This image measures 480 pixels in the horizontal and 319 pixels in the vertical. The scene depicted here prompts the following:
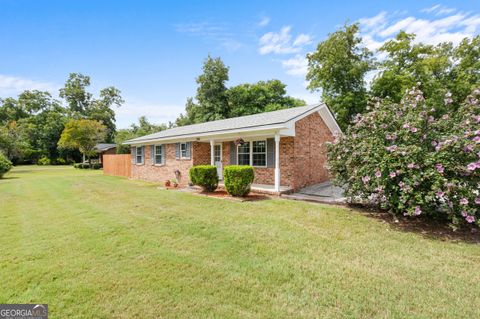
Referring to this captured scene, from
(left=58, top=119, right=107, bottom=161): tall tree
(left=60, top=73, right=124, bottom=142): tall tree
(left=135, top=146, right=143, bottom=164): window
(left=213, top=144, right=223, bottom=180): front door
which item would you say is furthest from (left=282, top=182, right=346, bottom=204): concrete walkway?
(left=60, top=73, right=124, bottom=142): tall tree

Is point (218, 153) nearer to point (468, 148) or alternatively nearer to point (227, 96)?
point (468, 148)

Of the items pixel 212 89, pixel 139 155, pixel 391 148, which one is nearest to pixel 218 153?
pixel 139 155

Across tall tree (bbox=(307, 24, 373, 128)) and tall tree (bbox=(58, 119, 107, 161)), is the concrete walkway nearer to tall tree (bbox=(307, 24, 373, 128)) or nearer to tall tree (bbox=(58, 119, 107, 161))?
tall tree (bbox=(307, 24, 373, 128))

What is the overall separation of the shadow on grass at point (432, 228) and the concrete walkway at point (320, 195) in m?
1.52

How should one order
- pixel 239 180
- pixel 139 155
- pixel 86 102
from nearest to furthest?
pixel 239 180, pixel 139 155, pixel 86 102

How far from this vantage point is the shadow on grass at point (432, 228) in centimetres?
474

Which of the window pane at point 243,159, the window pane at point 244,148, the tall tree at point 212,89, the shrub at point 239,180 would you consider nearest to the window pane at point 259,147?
the window pane at point 244,148

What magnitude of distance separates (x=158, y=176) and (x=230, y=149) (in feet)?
19.2

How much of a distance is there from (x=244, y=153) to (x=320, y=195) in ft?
14.6

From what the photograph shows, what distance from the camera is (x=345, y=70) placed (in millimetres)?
21078

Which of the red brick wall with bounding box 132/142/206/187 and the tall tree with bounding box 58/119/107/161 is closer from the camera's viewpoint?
the red brick wall with bounding box 132/142/206/187

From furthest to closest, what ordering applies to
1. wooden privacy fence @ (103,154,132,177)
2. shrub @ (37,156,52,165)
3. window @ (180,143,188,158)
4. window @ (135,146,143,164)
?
shrub @ (37,156,52,165) < wooden privacy fence @ (103,154,132,177) < window @ (135,146,143,164) < window @ (180,143,188,158)

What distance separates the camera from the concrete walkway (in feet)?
25.7

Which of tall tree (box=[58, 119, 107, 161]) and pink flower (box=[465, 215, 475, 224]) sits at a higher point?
tall tree (box=[58, 119, 107, 161])
